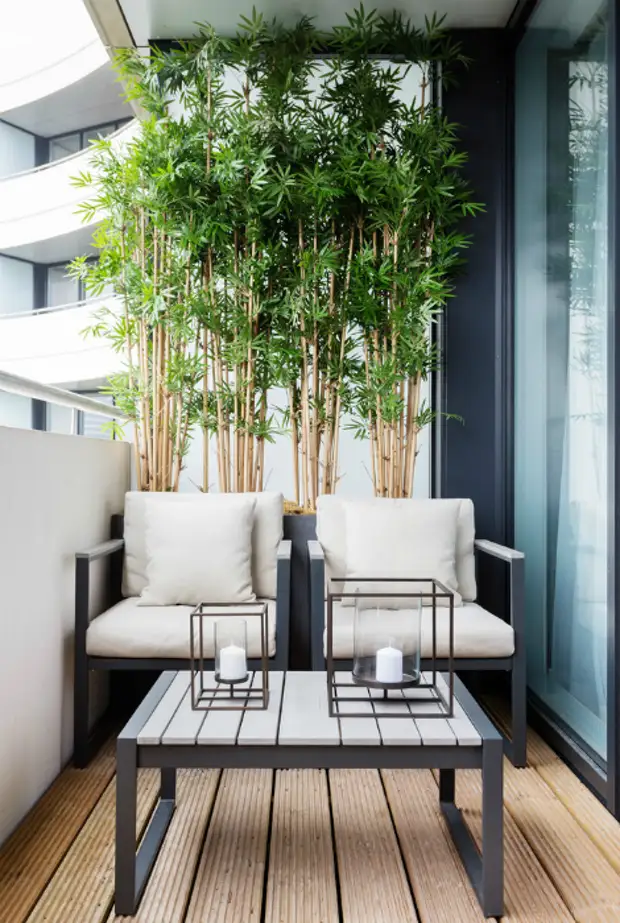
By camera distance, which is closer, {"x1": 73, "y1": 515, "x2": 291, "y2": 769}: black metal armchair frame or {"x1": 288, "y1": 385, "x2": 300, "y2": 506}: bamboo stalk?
{"x1": 73, "y1": 515, "x2": 291, "y2": 769}: black metal armchair frame

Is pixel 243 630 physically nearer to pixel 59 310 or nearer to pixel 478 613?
pixel 478 613

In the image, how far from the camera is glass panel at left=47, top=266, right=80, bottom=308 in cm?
491

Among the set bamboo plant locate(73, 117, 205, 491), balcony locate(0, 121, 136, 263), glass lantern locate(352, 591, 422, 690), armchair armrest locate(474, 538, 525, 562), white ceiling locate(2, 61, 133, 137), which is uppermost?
white ceiling locate(2, 61, 133, 137)

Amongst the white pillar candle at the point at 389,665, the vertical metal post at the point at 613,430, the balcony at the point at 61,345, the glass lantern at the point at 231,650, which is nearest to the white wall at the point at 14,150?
the balcony at the point at 61,345

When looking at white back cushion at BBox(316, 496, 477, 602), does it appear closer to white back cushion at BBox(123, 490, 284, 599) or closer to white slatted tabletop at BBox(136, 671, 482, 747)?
white back cushion at BBox(123, 490, 284, 599)

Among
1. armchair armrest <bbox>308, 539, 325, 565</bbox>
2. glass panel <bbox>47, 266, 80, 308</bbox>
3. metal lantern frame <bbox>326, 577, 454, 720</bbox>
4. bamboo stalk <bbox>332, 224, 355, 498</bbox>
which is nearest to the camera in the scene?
metal lantern frame <bbox>326, 577, 454, 720</bbox>

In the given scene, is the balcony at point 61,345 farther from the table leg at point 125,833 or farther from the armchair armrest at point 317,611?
the table leg at point 125,833

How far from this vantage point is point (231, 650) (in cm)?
186

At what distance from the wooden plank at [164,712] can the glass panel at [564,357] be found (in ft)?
4.04

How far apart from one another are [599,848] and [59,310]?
436cm

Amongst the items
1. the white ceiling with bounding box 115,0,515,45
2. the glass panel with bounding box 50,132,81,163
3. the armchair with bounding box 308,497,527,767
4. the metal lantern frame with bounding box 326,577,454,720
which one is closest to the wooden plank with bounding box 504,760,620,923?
the armchair with bounding box 308,497,527,767

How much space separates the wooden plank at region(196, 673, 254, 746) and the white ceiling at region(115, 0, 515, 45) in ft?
8.64

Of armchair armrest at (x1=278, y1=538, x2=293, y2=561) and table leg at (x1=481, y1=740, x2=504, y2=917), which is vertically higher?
armchair armrest at (x1=278, y1=538, x2=293, y2=561)

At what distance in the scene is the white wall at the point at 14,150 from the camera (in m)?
5.17
